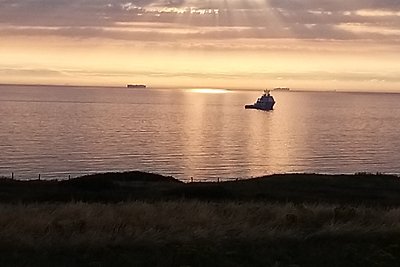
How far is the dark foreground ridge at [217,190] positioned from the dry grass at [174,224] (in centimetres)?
1154

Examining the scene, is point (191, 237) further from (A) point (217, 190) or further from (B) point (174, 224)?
(A) point (217, 190)

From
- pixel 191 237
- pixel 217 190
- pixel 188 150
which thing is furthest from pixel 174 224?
pixel 188 150

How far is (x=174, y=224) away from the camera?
1316cm

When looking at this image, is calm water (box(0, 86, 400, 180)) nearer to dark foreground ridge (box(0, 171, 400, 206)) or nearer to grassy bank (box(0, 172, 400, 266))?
dark foreground ridge (box(0, 171, 400, 206))

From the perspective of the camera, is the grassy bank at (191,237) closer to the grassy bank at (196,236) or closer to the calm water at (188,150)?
the grassy bank at (196,236)

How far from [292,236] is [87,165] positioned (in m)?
62.7

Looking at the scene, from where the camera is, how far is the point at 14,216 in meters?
13.5

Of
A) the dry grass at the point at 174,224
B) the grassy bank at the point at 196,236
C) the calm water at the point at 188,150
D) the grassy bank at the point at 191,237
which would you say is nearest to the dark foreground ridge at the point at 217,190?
the dry grass at the point at 174,224

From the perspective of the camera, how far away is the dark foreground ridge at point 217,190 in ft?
95.3

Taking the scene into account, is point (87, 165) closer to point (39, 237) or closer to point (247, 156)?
point (247, 156)

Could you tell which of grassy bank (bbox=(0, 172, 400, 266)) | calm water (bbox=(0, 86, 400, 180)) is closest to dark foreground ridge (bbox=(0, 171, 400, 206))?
grassy bank (bbox=(0, 172, 400, 266))

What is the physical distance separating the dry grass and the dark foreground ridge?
→ 37.9ft

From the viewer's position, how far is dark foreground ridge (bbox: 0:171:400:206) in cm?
2905

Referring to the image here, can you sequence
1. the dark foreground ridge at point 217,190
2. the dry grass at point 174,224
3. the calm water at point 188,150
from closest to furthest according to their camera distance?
the dry grass at point 174,224
the dark foreground ridge at point 217,190
the calm water at point 188,150
